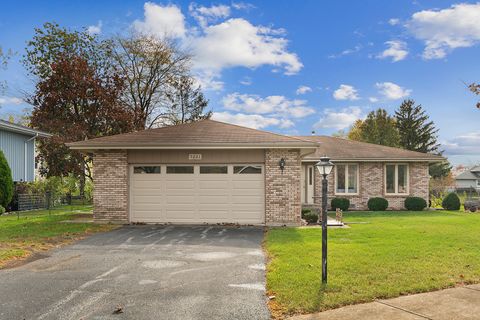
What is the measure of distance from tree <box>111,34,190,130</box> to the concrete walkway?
31.0 metres

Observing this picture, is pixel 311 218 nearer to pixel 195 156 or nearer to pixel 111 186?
pixel 195 156

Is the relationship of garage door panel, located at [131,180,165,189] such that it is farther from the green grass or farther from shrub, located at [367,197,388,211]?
shrub, located at [367,197,388,211]

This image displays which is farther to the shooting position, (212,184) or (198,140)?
(212,184)

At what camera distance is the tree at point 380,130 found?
4091 cm

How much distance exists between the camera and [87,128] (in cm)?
2528

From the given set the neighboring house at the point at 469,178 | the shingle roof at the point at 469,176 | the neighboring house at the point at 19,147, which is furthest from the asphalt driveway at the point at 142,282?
the shingle roof at the point at 469,176

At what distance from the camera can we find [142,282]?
21.9 ft

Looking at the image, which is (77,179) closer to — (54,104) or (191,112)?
(54,104)

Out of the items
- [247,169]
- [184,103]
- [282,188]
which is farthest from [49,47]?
[282,188]

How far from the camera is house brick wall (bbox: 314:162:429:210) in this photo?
72.7 feet

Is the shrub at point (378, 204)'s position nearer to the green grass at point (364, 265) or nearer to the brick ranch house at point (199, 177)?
the brick ranch house at point (199, 177)

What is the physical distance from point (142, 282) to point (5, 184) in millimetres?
16302

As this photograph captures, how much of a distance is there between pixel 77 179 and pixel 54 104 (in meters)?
5.84

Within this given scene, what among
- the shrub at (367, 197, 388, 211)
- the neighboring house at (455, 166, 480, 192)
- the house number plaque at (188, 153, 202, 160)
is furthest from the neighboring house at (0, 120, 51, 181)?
the neighboring house at (455, 166, 480, 192)
